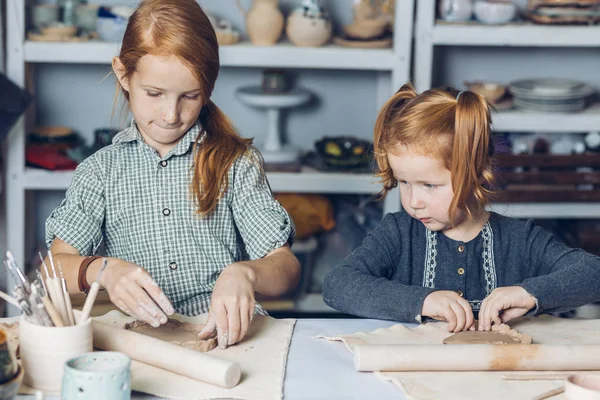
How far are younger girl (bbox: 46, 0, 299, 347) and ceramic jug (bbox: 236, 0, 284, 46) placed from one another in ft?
3.44

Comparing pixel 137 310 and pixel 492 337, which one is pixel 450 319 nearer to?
pixel 492 337

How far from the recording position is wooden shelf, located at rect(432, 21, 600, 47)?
2.55 m

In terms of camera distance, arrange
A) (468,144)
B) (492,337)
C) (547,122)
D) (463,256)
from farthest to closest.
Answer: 1. (547,122)
2. (463,256)
3. (468,144)
4. (492,337)

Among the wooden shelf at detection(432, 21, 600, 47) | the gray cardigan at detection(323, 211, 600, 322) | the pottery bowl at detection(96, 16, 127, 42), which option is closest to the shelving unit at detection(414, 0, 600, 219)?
the wooden shelf at detection(432, 21, 600, 47)

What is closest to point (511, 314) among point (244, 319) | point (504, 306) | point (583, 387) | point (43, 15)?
point (504, 306)

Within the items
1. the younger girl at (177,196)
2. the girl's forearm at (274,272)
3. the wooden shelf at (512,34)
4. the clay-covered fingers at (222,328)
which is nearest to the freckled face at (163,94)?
the younger girl at (177,196)

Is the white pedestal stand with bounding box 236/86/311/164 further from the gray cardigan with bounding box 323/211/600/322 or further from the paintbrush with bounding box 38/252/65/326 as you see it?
the paintbrush with bounding box 38/252/65/326

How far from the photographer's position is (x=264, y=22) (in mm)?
2547

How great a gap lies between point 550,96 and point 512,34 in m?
0.24

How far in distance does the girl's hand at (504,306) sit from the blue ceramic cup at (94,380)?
0.58 m

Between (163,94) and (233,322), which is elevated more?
(163,94)

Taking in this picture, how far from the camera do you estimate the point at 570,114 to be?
2.62 m

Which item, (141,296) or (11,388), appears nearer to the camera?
(11,388)

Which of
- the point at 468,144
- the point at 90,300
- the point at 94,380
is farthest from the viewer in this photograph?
the point at 468,144
